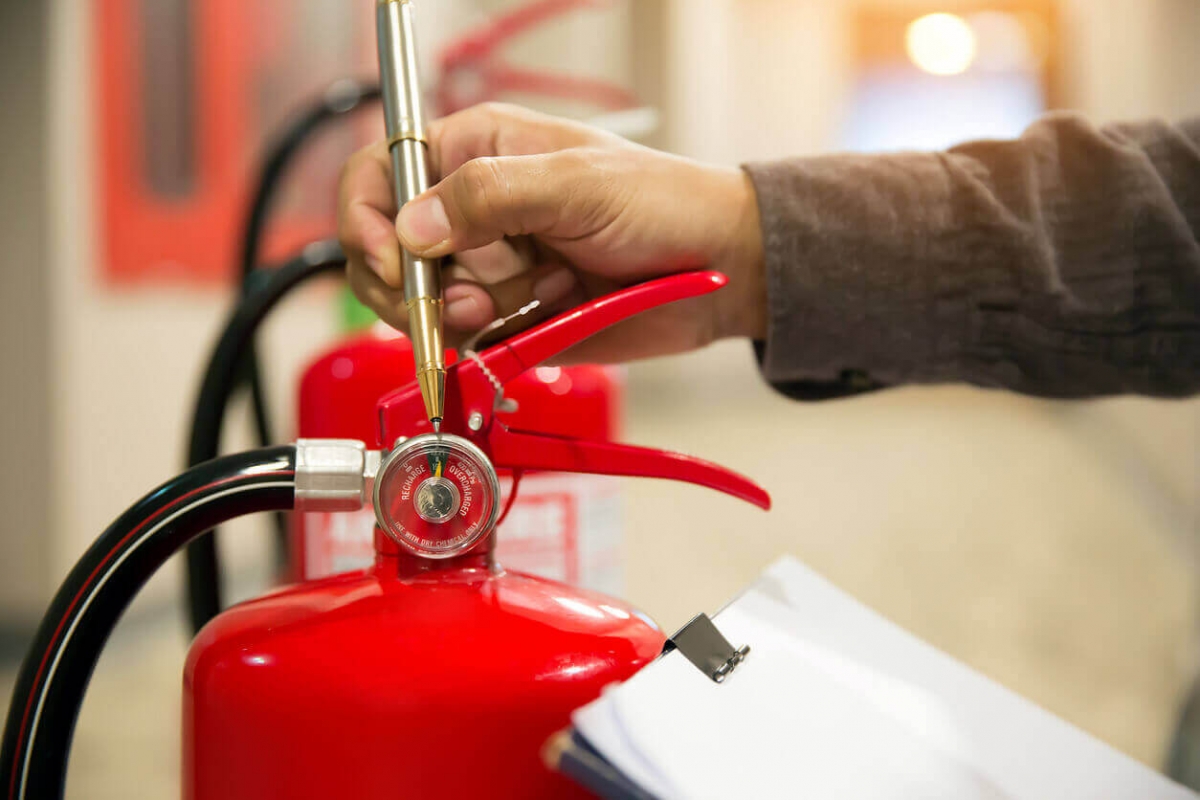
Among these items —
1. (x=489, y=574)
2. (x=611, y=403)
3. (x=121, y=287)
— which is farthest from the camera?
(x=121, y=287)

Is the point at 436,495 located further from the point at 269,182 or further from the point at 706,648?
the point at 269,182

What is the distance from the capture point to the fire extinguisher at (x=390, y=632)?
0.95 feet

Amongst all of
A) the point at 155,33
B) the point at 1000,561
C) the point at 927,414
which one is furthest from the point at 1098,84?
the point at 155,33

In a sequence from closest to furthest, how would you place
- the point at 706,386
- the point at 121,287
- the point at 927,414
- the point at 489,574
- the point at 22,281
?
the point at 489,574
the point at 22,281
the point at 121,287
the point at 927,414
the point at 706,386

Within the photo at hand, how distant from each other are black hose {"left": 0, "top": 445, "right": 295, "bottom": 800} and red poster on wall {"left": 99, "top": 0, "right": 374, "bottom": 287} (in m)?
1.28

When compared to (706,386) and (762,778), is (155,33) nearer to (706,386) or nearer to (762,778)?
(762,778)

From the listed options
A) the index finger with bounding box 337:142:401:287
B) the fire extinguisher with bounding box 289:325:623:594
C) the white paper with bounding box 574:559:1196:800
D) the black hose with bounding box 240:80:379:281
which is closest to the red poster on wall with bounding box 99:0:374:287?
the black hose with bounding box 240:80:379:281

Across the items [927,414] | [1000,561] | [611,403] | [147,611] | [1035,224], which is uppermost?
[1035,224]

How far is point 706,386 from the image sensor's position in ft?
12.6

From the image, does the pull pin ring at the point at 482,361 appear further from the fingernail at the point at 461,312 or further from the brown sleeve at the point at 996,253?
the brown sleeve at the point at 996,253

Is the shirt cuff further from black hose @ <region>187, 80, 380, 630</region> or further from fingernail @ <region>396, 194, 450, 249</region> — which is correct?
black hose @ <region>187, 80, 380, 630</region>

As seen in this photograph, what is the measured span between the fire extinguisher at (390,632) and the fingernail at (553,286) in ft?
0.35

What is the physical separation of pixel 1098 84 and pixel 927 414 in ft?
5.74

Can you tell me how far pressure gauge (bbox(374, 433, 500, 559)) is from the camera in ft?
1.08
